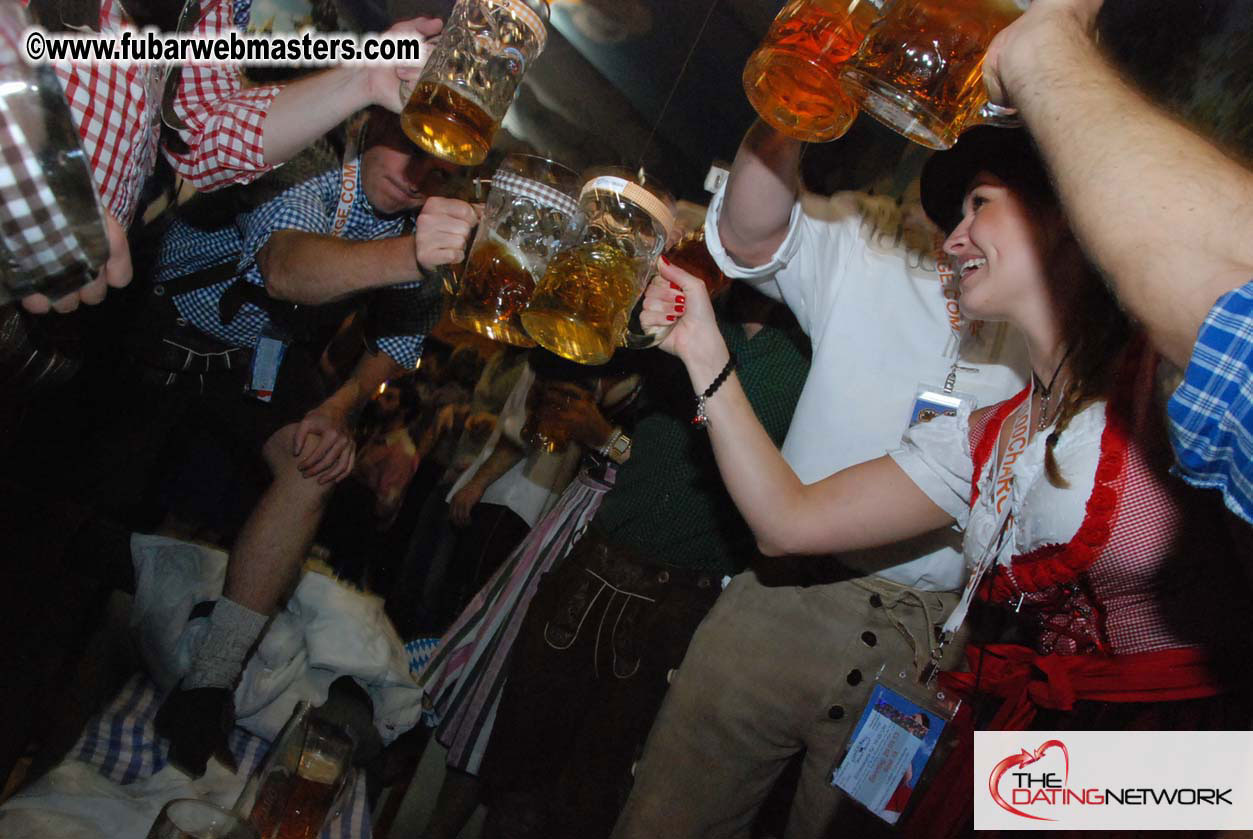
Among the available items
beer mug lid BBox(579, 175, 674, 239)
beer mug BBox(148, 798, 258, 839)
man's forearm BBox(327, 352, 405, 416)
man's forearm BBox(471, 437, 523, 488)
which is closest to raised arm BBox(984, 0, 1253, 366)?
beer mug lid BBox(579, 175, 674, 239)

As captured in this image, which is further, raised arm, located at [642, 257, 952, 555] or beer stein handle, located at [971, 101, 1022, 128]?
raised arm, located at [642, 257, 952, 555]

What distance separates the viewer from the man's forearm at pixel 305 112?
1359 millimetres

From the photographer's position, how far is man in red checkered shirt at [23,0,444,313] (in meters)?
1.10

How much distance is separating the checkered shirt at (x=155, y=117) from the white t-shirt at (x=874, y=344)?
36.6 inches

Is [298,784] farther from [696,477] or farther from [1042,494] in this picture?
[1042,494]

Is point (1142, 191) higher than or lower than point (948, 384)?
higher

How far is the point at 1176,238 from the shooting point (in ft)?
1.81

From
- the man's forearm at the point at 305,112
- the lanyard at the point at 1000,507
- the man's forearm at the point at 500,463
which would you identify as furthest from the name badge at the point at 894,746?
the man's forearm at the point at 500,463

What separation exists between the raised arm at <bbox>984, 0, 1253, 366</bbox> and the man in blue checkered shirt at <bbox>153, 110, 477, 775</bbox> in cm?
115

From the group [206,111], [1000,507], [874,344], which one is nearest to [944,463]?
[1000,507]

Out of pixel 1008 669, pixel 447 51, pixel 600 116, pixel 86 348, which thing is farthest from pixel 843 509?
pixel 600 116

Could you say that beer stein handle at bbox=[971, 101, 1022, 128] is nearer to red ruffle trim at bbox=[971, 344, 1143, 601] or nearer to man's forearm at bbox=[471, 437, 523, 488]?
red ruffle trim at bbox=[971, 344, 1143, 601]

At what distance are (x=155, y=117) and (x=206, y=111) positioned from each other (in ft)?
0.82

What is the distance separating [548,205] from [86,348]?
1.58m
